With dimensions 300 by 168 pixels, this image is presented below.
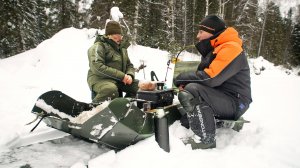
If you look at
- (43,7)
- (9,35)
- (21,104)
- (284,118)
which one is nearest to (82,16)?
(43,7)

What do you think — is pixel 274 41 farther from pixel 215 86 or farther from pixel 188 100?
pixel 188 100

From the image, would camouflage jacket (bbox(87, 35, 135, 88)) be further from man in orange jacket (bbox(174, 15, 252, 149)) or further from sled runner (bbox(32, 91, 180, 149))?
man in orange jacket (bbox(174, 15, 252, 149))

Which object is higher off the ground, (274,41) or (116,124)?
(116,124)

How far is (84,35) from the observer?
41.8ft

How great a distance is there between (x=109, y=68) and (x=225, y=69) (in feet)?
6.31

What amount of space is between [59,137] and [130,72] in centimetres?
180

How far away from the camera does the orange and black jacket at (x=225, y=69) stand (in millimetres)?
3244

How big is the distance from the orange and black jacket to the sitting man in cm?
124

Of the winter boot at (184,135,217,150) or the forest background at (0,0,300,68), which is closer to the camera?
the winter boot at (184,135,217,150)

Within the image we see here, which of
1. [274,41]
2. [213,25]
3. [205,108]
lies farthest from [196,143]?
[274,41]

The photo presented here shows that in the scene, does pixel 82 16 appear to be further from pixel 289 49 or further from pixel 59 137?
pixel 289 49

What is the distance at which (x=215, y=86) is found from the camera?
345cm

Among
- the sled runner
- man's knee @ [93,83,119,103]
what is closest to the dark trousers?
the sled runner

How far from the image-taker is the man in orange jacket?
3268 millimetres
